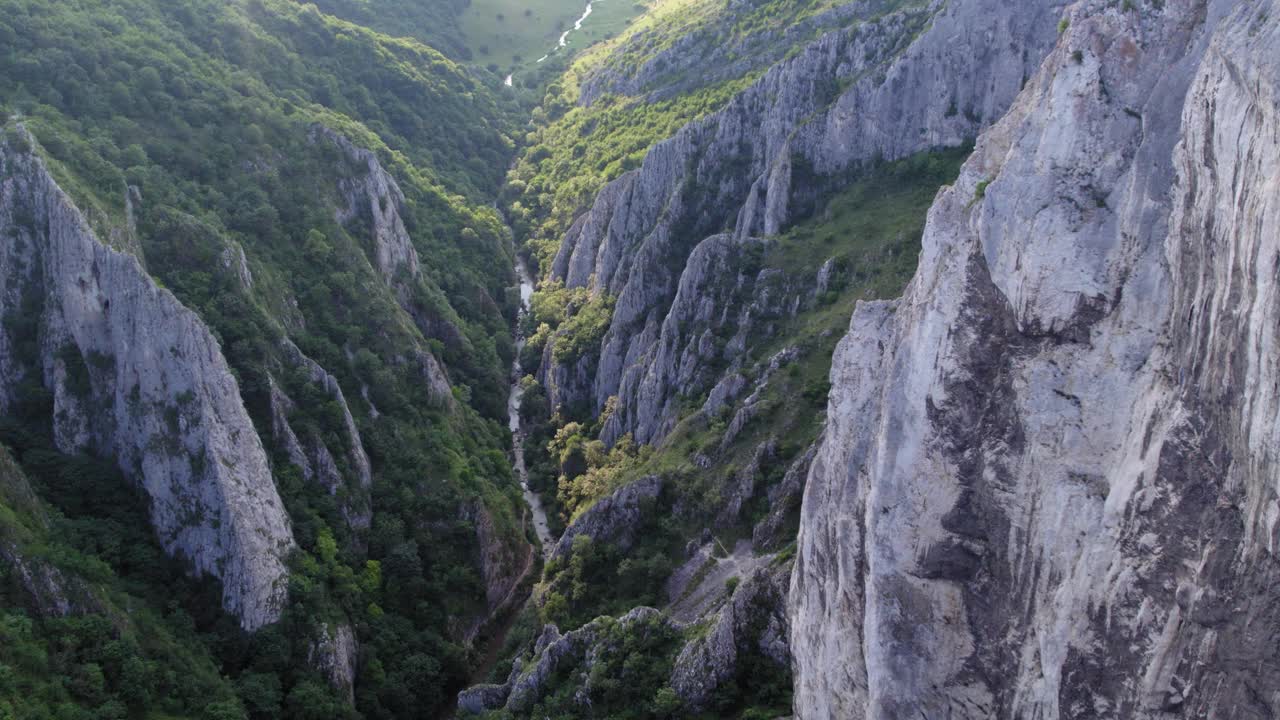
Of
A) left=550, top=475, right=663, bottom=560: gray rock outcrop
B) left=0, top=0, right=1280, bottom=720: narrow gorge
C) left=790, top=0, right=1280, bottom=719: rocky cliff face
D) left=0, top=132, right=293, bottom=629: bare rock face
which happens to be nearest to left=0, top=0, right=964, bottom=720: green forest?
left=0, top=0, right=1280, bottom=720: narrow gorge

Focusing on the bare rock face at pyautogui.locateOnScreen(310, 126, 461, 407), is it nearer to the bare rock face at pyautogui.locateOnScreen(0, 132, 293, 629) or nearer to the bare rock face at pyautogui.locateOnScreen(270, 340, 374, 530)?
the bare rock face at pyautogui.locateOnScreen(270, 340, 374, 530)

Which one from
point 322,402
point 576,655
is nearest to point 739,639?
point 576,655

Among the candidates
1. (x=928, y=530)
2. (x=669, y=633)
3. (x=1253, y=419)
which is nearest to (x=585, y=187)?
(x=669, y=633)

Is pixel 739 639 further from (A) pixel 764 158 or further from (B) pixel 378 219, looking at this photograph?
(B) pixel 378 219

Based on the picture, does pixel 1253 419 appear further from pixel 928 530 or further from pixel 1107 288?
pixel 928 530

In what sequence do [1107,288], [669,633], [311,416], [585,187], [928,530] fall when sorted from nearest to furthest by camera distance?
1. [1107,288]
2. [928,530]
3. [669,633]
4. [311,416]
5. [585,187]
